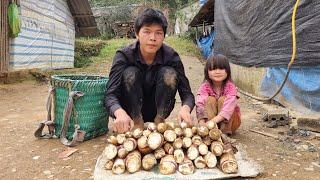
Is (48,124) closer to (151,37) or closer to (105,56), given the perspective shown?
(151,37)

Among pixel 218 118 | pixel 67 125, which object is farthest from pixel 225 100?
pixel 67 125

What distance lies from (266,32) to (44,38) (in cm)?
722

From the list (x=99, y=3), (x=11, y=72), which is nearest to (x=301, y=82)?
(x=11, y=72)

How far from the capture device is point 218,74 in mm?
3441

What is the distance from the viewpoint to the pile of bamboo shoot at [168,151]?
245 centimetres

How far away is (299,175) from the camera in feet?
8.39

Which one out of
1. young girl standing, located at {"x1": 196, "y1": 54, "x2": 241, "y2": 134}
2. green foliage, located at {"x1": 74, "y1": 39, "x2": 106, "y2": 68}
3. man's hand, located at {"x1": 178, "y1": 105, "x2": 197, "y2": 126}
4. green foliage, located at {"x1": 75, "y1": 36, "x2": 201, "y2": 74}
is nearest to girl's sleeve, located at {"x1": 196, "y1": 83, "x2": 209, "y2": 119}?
young girl standing, located at {"x1": 196, "y1": 54, "x2": 241, "y2": 134}

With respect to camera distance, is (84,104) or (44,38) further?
(44,38)

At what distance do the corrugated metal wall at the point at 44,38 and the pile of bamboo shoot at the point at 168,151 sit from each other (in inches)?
258

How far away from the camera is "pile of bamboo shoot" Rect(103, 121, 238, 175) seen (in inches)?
96.5

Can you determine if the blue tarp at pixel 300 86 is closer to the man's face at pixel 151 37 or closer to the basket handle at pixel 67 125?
the man's face at pixel 151 37

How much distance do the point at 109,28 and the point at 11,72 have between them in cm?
Result: 2024


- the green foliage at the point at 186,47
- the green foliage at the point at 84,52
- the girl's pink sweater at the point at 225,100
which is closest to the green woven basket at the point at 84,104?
the girl's pink sweater at the point at 225,100

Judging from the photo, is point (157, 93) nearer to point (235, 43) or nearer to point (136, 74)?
point (136, 74)
